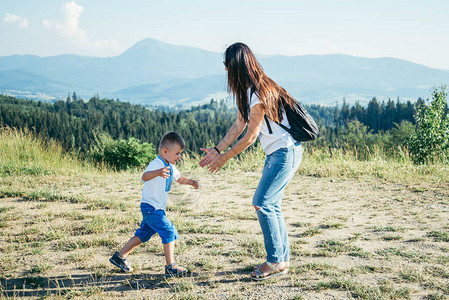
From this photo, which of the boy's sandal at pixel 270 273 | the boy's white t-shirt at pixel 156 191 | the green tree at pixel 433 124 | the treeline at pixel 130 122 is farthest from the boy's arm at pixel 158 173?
the treeline at pixel 130 122

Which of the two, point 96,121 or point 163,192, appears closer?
point 163,192

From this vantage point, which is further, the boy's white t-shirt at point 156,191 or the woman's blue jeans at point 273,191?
the boy's white t-shirt at point 156,191

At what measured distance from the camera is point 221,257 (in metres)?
3.93

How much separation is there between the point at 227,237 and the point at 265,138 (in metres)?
1.84

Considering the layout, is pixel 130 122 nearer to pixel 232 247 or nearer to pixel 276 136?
pixel 232 247

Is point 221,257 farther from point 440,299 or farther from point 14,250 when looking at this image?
point 14,250

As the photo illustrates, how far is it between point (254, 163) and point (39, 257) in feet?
24.1

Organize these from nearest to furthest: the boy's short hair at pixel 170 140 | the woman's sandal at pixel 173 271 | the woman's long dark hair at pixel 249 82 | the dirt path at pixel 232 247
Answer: the woman's long dark hair at pixel 249 82 < the dirt path at pixel 232 247 < the boy's short hair at pixel 170 140 < the woman's sandal at pixel 173 271

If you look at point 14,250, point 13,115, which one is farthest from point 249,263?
point 13,115

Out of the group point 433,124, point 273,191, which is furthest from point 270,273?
point 433,124

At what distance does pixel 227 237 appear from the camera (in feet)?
15.1

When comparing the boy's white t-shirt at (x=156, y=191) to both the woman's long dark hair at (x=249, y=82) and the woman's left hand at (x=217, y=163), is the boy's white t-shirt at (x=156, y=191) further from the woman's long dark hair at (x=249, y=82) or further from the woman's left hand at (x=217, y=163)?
the woman's long dark hair at (x=249, y=82)

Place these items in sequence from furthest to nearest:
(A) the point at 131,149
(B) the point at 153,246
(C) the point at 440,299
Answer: (A) the point at 131,149 < (B) the point at 153,246 < (C) the point at 440,299

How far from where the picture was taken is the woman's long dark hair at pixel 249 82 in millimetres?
3031
